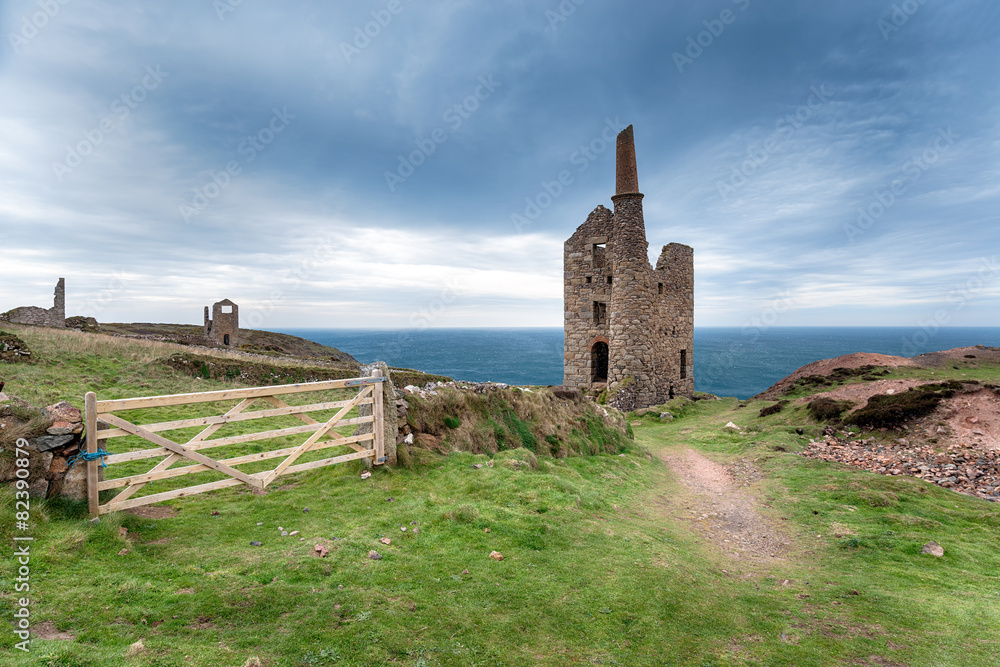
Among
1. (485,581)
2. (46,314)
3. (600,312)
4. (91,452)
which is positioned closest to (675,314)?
(600,312)

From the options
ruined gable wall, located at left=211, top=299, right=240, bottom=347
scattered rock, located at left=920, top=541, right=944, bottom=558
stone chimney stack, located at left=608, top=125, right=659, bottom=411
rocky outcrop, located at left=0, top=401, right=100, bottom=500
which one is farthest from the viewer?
ruined gable wall, located at left=211, top=299, right=240, bottom=347

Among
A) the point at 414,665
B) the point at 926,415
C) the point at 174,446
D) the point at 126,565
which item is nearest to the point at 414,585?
the point at 414,665

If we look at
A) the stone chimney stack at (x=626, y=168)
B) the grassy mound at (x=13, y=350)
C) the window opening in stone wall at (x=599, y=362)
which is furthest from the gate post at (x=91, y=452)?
the stone chimney stack at (x=626, y=168)

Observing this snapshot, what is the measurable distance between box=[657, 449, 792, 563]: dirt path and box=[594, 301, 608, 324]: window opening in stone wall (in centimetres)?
1291

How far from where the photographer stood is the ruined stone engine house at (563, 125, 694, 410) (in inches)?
1001

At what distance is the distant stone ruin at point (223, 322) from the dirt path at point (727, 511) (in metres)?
55.5

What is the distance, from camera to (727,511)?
10102 mm

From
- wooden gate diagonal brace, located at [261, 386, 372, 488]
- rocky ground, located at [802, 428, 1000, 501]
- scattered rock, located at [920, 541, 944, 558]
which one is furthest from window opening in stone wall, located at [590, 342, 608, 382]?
wooden gate diagonal brace, located at [261, 386, 372, 488]

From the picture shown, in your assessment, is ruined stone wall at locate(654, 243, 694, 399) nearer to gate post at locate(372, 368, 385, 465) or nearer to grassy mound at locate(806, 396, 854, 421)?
grassy mound at locate(806, 396, 854, 421)

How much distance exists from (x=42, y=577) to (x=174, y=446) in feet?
7.08

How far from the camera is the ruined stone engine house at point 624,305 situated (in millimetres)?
25422

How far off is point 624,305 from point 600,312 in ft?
6.40

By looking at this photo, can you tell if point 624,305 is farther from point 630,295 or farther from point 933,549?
point 933,549

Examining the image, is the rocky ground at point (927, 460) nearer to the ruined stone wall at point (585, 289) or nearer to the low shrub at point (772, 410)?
the low shrub at point (772, 410)
